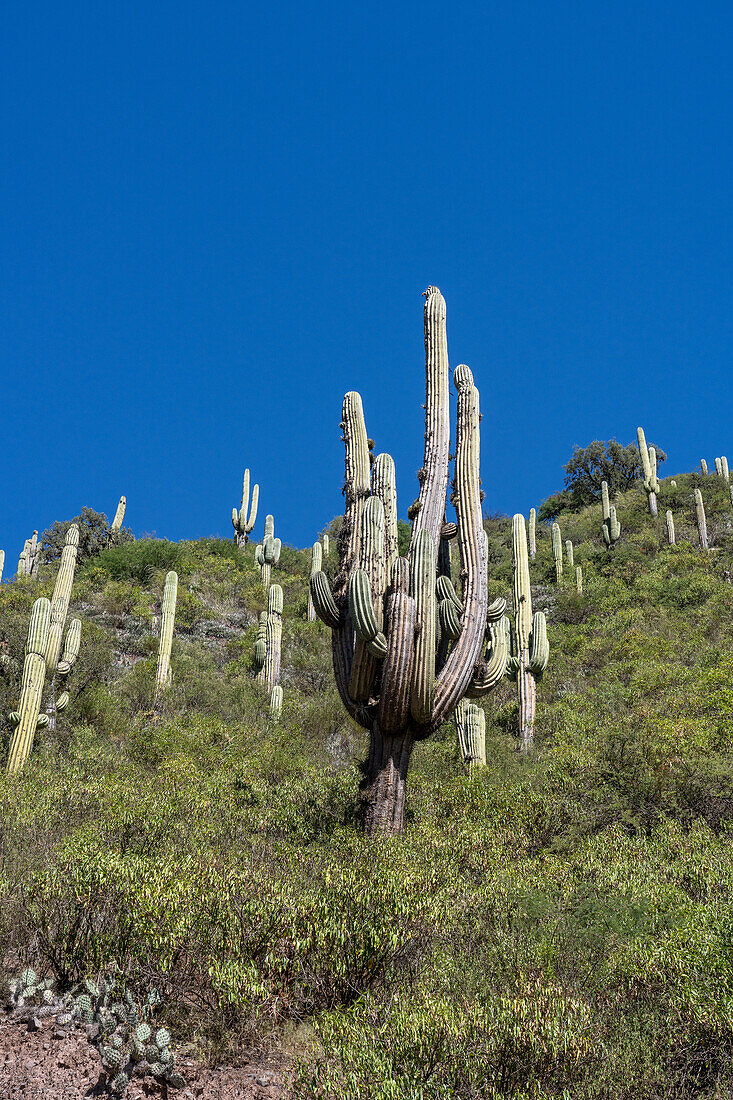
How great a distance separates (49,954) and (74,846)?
1.24 m

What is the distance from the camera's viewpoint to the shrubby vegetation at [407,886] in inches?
159

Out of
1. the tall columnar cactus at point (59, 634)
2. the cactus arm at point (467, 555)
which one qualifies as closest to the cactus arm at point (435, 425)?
the cactus arm at point (467, 555)

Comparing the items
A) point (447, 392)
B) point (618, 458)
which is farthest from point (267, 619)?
point (618, 458)

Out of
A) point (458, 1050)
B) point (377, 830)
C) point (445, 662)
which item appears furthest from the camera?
point (445, 662)

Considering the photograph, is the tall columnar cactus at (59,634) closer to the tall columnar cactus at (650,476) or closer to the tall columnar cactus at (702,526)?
the tall columnar cactus at (702,526)

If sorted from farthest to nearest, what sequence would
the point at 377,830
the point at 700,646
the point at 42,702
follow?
1. the point at 700,646
2. the point at 42,702
3. the point at 377,830

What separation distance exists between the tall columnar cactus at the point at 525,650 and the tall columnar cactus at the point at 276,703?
14.1 ft

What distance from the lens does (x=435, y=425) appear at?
9.86 m

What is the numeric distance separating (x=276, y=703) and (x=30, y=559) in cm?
1502

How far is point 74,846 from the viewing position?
6453 mm

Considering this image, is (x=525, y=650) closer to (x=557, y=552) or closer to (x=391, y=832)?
(x=391, y=832)

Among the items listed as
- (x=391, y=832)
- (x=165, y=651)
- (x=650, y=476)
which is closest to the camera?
(x=391, y=832)

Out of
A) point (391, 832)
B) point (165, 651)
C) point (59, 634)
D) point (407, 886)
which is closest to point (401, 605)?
point (391, 832)

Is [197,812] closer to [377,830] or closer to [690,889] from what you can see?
[377,830]
